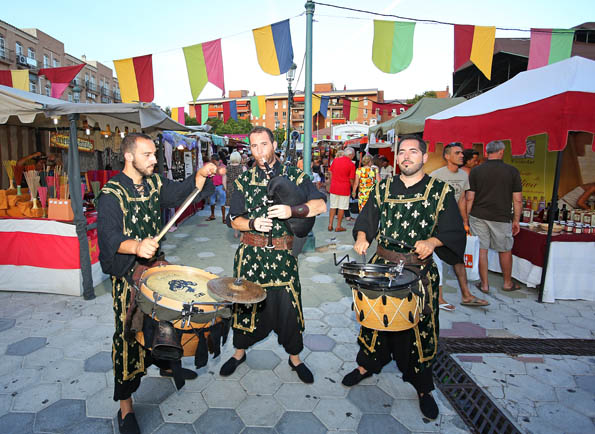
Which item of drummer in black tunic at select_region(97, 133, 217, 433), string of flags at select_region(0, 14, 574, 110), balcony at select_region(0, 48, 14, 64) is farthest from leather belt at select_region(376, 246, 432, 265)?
balcony at select_region(0, 48, 14, 64)

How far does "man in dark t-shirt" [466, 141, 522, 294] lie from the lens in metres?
4.51

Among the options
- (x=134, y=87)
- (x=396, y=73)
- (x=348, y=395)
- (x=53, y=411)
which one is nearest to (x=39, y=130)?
(x=134, y=87)

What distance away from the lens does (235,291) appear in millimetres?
1892

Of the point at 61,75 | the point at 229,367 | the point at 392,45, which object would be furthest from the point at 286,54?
the point at 229,367

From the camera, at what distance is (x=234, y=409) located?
255 centimetres

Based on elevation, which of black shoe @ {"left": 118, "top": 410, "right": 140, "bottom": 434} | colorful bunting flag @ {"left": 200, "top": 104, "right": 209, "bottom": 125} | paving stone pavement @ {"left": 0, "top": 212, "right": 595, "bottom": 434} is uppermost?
colorful bunting flag @ {"left": 200, "top": 104, "right": 209, "bottom": 125}

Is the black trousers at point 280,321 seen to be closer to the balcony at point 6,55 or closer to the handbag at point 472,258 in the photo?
the handbag at point 472,258

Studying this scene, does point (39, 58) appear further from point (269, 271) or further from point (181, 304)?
point (181, 304)

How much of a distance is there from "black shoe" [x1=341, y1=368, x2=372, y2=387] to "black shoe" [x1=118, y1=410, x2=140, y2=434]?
156 cm

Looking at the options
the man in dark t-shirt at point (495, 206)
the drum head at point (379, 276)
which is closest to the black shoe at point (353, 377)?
the drum head at point (379, 276)

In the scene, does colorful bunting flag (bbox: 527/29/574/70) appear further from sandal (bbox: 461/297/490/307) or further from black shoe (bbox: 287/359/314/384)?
black shoe (bbox: 287/359/314/384)

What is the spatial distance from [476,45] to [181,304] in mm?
6822

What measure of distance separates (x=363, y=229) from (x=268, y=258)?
77 centimetres

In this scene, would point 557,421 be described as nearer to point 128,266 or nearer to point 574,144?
point 128,266
